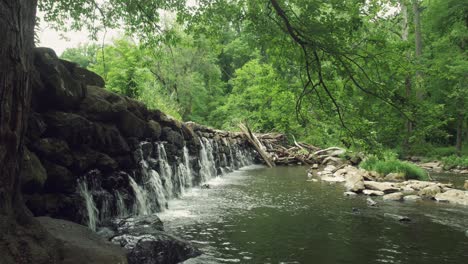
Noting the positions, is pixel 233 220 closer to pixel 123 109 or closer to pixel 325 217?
pixel 325 217

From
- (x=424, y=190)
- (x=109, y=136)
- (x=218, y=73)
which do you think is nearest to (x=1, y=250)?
(x=109, y=136)

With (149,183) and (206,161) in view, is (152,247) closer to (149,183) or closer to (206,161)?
(149,183)

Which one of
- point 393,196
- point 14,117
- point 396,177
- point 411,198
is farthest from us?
point 396,177

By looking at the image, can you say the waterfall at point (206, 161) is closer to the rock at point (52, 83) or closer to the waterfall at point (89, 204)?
the waterfall at point (89, 204)

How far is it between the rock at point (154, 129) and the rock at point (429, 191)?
29.0 feet

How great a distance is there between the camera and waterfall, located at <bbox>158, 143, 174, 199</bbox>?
10391 mm

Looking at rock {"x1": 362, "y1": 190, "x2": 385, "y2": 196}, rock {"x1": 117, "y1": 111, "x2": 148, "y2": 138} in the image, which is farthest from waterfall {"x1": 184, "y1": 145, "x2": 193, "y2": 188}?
rock {"x1": 362, "y1": 190, "x2": 385, "y2": 196}

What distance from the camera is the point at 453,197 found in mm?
10312

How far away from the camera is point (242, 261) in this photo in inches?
207

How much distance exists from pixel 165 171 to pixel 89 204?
436 cm

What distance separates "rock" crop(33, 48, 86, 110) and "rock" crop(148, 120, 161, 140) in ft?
11.6

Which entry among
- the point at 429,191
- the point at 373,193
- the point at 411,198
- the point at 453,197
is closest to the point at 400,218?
the point at 411,198

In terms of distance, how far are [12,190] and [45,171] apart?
250 cm

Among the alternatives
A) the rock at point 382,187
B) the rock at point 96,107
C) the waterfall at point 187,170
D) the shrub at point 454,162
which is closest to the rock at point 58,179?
the rock at point 96,107
